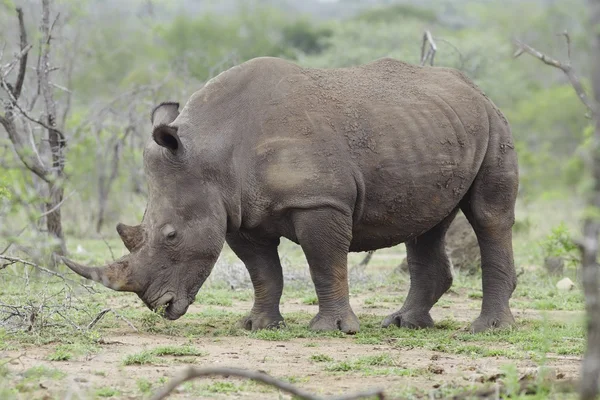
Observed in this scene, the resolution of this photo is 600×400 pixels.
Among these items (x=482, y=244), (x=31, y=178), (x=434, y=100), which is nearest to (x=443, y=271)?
(x=482, y=244)

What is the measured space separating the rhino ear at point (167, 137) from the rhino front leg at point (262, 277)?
1.08 metres

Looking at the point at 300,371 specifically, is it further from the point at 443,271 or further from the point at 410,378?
the point at 443,271

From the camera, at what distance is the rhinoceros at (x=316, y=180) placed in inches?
316

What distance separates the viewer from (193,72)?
21.3 meters

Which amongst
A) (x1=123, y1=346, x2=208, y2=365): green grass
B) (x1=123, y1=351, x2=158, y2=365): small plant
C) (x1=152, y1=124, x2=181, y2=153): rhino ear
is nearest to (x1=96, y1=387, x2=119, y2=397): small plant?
(x1=123, y1=351, x2=158, y2=365): small plant

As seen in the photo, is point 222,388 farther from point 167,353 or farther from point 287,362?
point 167,353

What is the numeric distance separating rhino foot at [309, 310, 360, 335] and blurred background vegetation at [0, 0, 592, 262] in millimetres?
2105

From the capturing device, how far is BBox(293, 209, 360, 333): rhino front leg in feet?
26.5

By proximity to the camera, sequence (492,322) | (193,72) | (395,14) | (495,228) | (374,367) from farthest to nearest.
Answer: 1. (395,14)
2. (193,72)
3. (495,228)
4. (492,322)
5. (374,367)

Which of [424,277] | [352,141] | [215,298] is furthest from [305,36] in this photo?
[352,141]

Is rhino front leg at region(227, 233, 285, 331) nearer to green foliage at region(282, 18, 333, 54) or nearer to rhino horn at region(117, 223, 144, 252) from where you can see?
rhino horn at region(117, 223, 144, 252)

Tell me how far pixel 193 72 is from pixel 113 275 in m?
13.8

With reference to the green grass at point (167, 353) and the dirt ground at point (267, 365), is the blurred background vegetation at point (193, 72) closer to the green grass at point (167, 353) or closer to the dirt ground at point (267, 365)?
the dirt ground at point (267, 365)

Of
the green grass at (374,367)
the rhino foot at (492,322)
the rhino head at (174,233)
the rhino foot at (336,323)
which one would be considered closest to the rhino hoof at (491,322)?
the rhino foot at (492,322)
